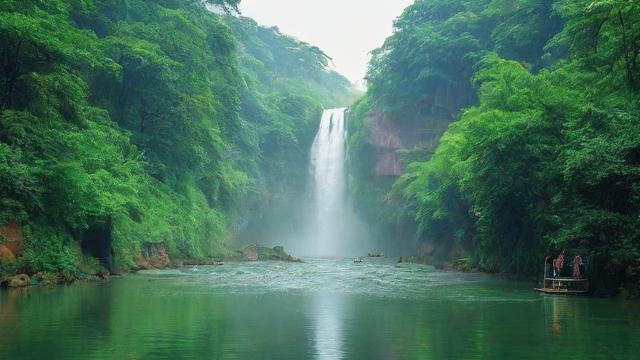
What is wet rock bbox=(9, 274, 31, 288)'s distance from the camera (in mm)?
21797

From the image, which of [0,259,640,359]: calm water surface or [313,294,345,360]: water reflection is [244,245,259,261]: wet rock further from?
[313,294,345,360]: water reflection

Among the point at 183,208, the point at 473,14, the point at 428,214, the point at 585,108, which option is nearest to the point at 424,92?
the point at 473,14

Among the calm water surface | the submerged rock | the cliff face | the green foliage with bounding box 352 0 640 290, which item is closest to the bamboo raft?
the green foliage with bounding box 352 0 640 290

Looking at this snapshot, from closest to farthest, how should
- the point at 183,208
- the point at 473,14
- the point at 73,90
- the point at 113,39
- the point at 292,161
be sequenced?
the point at 73,90, the point at 113,39, the point at 183,208, the point at 473,14, the point at 292,161

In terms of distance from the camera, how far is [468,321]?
1540 cm

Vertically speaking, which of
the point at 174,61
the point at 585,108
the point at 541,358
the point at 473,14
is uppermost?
the point at 473,14

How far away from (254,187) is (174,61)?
27.7 meters

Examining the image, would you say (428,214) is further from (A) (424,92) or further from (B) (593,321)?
(B) (593,321)

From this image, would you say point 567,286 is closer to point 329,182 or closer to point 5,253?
point 5,253

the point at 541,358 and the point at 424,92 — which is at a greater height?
the point at 424,92

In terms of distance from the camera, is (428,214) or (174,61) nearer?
(174,61)

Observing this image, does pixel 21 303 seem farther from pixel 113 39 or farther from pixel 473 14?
pixel 473 14

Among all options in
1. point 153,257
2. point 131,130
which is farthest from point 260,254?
point 153,257

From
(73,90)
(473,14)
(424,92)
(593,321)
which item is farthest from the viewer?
(424,92)
